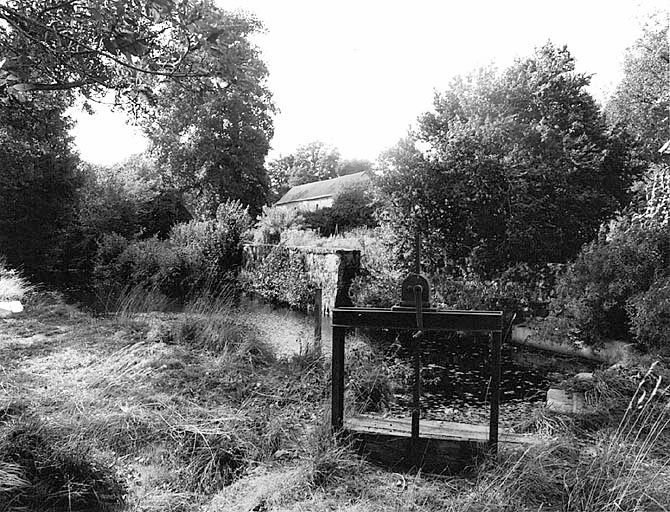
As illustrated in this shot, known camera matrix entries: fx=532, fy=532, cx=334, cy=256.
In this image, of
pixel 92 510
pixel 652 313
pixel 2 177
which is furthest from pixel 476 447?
pixel 2 177

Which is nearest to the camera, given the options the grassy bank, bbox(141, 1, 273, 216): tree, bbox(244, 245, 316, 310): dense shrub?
the grassy bank

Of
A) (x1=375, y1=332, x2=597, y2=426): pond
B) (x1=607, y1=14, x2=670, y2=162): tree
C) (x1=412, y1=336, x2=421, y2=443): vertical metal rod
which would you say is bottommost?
(x1=375, y1=332, x2=597, y2=426): pond

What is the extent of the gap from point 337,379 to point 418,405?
1.64 feet

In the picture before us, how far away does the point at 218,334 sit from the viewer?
21.6 ft

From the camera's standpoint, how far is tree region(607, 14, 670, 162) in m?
19.2

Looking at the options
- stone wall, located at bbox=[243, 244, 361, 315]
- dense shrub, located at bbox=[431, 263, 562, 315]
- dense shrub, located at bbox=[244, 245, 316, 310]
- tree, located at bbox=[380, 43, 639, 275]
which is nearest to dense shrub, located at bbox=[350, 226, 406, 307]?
stone wall, located at bbox=[243, 244, 361, 315]

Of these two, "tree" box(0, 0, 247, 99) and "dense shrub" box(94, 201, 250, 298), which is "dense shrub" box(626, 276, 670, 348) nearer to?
"tree" box(0, 0, 247, 99)

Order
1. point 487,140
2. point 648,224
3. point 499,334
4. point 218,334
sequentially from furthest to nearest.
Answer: point 487,140, point 648,224, point 218,334, point 499,334

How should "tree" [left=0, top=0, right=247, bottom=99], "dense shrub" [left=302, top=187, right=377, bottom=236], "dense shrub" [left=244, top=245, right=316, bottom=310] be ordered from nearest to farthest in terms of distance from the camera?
"tree" [left=0, top=0, right=247, bottom=99] → "dense shrub" [left=244, top=245, right=316, bottom=310] → "dense shrub" [left=302, top=187, right=377, bottom=236]

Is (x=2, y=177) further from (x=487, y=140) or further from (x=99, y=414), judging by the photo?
(x=99, y=414)

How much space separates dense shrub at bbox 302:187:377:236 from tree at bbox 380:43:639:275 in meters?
11.5

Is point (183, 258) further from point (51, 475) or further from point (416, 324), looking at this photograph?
point (416, 324)

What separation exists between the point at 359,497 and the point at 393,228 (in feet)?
30.6

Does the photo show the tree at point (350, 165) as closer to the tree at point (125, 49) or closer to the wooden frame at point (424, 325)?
the tree at point (125, 49)
